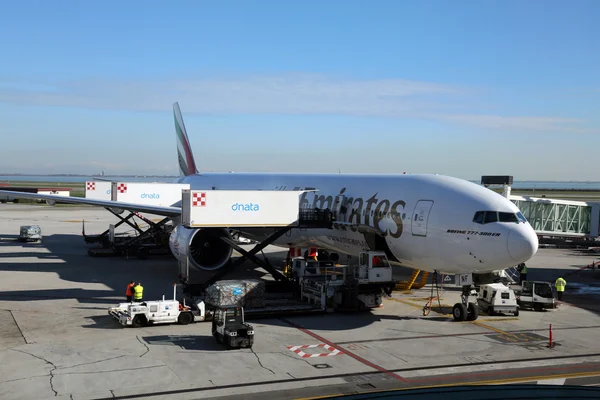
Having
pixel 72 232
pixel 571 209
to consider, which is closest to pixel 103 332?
pixel 571 209

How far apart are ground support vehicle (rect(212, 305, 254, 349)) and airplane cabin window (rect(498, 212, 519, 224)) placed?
29.1ft

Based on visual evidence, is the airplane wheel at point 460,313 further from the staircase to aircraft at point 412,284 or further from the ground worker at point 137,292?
the ground worker at point 137,292

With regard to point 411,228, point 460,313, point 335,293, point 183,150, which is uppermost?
point 183,150

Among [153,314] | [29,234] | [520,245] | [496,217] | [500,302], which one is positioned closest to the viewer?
[520,245]

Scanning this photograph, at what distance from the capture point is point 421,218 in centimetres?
2216

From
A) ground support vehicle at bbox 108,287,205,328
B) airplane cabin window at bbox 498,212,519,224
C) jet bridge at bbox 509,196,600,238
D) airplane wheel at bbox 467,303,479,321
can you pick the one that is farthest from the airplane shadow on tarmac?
jet bridge at bbox 509,196,600,238

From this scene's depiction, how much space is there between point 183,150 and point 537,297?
29.7 metres

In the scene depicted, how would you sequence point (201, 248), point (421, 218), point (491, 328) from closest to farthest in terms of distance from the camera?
point (491, 328), point (421, 218), point (201, 248)

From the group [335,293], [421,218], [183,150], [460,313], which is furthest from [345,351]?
[183,150]

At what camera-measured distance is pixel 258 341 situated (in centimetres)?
1897

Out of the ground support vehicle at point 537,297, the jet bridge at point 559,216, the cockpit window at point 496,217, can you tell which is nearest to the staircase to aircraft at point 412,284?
the ground support vehicle at point 537,297

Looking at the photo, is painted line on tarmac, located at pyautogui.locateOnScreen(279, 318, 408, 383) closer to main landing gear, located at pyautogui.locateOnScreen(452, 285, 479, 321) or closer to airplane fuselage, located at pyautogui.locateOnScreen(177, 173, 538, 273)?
airplane fuselage, located at pyautogui.locateOnScreen(177, 173, 538, 273)

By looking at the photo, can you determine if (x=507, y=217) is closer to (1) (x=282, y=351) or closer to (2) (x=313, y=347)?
(2) (x=313, y=347)

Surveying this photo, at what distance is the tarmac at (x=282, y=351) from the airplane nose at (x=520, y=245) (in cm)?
271
